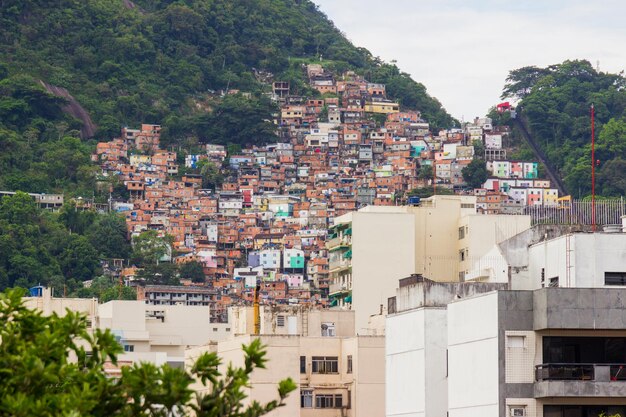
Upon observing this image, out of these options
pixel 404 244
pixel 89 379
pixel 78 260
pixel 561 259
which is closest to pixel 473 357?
pixel 561 259

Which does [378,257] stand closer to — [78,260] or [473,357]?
[473,357]

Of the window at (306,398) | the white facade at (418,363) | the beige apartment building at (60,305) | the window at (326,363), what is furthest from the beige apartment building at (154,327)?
the white facade at (418,363)

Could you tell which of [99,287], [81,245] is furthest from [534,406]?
[81,245]

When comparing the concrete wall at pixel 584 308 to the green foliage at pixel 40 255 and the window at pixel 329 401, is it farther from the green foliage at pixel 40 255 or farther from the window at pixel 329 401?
the green foliage at pixel 40 255

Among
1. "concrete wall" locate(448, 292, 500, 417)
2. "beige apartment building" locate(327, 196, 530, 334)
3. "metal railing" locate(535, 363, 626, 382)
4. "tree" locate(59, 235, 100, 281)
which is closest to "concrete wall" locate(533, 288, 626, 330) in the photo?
"metal railing" locate(535, 363, 626, 382)

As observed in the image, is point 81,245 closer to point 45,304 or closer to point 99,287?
point 99,287

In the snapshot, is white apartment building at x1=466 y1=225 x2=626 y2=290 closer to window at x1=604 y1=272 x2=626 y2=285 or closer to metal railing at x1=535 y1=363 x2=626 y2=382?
window at x1=604 y1=272 x2=626 y2=285
